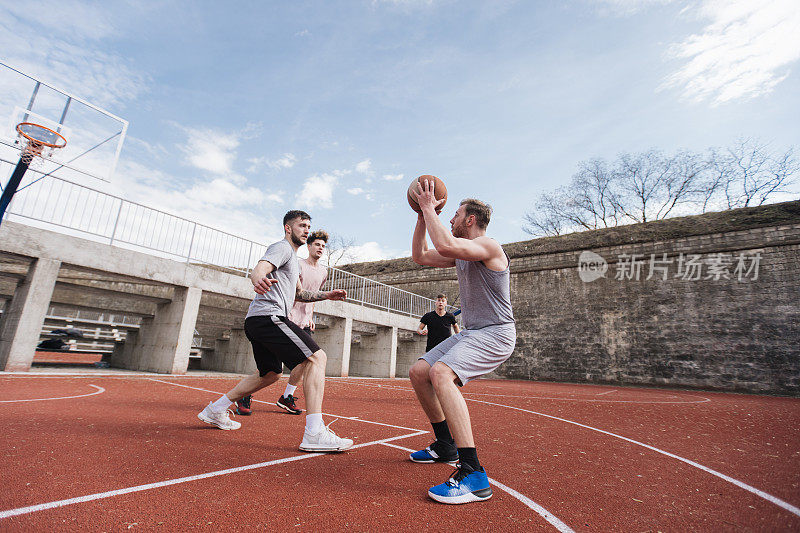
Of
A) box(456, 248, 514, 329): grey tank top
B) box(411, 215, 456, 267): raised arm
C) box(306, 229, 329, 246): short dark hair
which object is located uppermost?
box(306, 229, 329, 246): short dark hair

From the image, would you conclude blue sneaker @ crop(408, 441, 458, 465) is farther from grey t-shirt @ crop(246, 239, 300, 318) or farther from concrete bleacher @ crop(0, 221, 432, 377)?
concrete bleacher @ crop(0, 221, 432, 377)

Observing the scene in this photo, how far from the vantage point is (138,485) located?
2.32m

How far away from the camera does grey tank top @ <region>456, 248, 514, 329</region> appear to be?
2.88m

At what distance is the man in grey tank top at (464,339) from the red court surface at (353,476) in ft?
0.50

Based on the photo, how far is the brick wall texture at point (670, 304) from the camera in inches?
543

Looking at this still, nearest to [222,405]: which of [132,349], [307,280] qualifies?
[307,280]

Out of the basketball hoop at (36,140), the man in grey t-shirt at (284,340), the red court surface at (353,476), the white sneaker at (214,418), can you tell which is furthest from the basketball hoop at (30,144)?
the man in grey t-shirt at (284,340)

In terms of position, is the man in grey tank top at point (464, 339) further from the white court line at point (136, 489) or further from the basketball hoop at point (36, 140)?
the basketball hoop at point (36, 140)

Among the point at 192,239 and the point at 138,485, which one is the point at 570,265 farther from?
the point at 138,485

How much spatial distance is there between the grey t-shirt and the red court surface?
1.19 meters

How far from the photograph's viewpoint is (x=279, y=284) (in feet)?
12.2

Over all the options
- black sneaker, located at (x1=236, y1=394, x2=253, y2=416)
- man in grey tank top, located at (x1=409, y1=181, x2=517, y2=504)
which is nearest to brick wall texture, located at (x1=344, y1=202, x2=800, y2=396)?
black sneaker, located at (x1=236, y1=394, x2=253, y2=416)

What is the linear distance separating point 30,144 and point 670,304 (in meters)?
21.3

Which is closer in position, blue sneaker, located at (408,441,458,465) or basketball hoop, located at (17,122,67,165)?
blue sneaker, located at (408,441,458,465)
